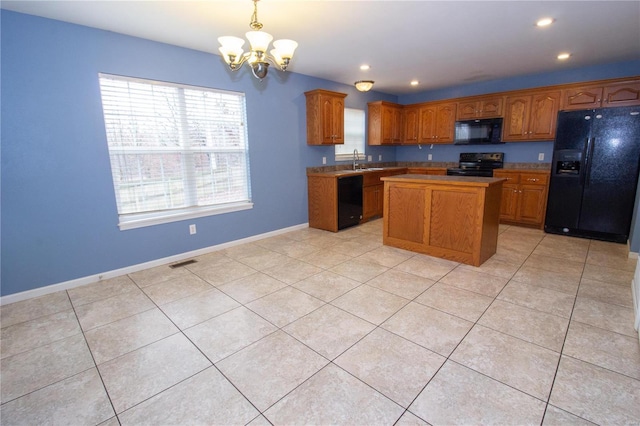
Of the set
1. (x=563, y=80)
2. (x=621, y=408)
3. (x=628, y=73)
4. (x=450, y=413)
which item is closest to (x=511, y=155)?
(x=563, y=80)

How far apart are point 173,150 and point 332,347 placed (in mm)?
2912

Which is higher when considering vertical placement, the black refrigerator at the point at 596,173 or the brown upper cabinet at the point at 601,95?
the brown upper cabinet at the point at 601,95

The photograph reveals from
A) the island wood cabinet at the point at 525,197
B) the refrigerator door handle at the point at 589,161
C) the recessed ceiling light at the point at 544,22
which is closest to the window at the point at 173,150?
the recessed ceiling light at the point at 544,22

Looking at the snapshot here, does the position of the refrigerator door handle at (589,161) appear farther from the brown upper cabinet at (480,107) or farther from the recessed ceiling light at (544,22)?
the recessed ceiling light at (544,22)

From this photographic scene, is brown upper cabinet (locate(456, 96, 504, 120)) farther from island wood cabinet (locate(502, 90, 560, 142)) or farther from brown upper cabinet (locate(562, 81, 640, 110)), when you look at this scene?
brown upper cabinet (locate(562, 81, 640, 110))

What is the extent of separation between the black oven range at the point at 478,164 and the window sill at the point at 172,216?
13.4 feet

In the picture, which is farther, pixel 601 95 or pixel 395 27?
pixel 601 95

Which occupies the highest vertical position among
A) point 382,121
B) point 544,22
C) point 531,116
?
point 544,22

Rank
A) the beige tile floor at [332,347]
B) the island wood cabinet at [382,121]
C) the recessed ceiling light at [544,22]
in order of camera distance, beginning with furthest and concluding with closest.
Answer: the island wood cabinet at [382,121]
the recessed ceiling light at [544,22]
the beige tile floor at [332,347]

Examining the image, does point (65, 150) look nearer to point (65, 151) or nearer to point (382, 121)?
point (65, 151)

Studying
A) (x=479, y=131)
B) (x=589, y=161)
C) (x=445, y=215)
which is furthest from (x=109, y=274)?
(x=589, y=161)

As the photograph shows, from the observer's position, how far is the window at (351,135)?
5.77 m

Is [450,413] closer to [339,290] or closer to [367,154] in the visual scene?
[339,290]

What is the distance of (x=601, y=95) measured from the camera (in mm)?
4273
